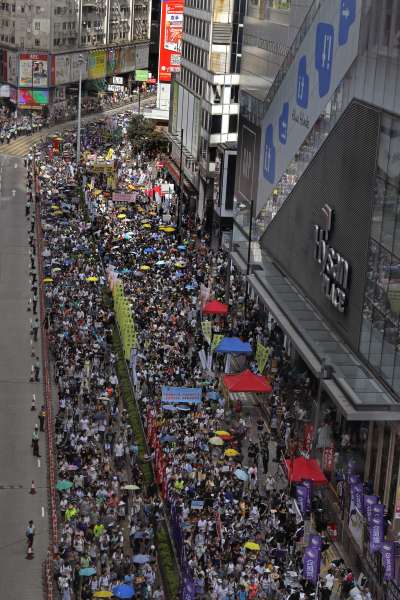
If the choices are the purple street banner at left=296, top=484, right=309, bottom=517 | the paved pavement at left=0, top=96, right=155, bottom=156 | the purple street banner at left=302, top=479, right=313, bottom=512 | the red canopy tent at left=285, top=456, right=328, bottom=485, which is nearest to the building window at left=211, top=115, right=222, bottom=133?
the paved pavement at left=0, top=96, right=155, bottom=156


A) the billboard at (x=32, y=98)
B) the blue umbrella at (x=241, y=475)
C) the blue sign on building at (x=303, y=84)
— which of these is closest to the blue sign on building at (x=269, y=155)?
the blue sign on building at (x=303, y=84)

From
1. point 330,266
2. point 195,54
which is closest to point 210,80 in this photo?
point 195,54

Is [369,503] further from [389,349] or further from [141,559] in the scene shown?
[141,559]

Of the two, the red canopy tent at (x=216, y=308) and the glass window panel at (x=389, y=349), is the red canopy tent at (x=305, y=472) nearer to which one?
the glass window panel at (x=389, y=349)

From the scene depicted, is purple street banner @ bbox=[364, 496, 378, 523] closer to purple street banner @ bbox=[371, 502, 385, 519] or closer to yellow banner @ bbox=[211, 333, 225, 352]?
purple street banner @ bbox=[371, 502, 385, 519]

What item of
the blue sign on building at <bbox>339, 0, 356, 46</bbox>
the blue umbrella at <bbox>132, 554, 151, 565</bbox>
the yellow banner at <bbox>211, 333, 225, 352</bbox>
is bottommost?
the blue umbrella at <bbox>132, 554, 151, 565</bbox>

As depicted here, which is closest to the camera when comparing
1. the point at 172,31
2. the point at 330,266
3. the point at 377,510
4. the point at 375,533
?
the point at 375,533

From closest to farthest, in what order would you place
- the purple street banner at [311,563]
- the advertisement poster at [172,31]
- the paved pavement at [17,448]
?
the purple street banner at [311,563], the paved pavement at [17,448], the advertisement poster at [172,31]
